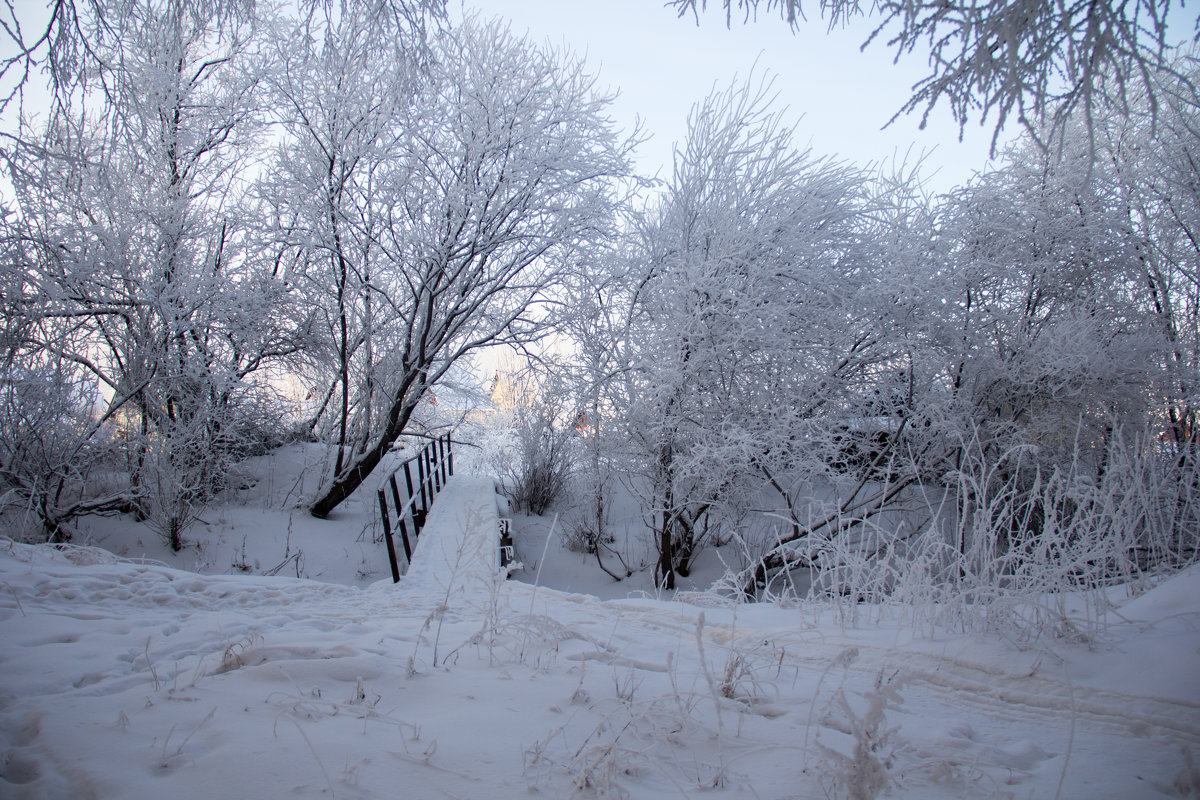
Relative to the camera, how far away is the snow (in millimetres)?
1450

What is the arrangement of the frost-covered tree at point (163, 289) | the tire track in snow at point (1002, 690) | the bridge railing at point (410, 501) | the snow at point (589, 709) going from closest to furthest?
the snow at point (589, 709)
the tire track in snow at point (1002, 690)
the bridge railing at point (410, 501)
the frost-covered tree at point (163, 289)

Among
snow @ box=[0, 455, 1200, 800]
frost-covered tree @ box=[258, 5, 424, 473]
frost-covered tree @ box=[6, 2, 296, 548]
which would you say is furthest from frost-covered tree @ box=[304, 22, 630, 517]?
snow @ box=[0, 455, 1200, 800]

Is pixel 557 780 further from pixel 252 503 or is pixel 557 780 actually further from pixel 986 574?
pixel 252 503

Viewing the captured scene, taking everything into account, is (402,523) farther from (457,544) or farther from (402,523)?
(457,544)

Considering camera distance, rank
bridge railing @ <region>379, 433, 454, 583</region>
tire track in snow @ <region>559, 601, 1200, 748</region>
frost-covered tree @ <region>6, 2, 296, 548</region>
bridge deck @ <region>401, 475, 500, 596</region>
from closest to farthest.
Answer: tire track in snow @ <region>559, 601, 1200, 748</region>
bridge deck @ <region>401, 475, 500, 596</region>
bridge railing @ <region>379, 433, 454, 583</region>
frost-covered tree @ <region>6, 2, 296, 548</region>

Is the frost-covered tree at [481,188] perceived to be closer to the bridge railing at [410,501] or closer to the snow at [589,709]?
the bridge railing at [410,501]

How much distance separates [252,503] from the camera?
10.1m

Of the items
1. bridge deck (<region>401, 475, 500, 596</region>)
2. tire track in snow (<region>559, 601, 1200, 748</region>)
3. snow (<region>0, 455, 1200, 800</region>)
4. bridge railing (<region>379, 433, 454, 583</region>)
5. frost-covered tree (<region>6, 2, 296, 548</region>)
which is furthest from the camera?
frost-covered tree (<region>6, 2, 296, 548</region>)

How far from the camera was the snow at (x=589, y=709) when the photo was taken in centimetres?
145

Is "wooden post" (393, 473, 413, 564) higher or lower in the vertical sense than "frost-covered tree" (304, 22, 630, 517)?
lower

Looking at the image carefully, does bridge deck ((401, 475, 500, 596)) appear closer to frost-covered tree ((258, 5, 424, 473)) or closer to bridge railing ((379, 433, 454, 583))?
bridge railing ((379, 433, 454, 583))

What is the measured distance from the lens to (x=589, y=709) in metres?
1.93

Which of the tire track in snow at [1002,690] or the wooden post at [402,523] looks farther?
the wooden post at [402,523]

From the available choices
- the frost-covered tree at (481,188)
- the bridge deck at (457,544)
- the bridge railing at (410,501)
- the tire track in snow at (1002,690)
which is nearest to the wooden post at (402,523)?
the bridge railing at (410,501)
